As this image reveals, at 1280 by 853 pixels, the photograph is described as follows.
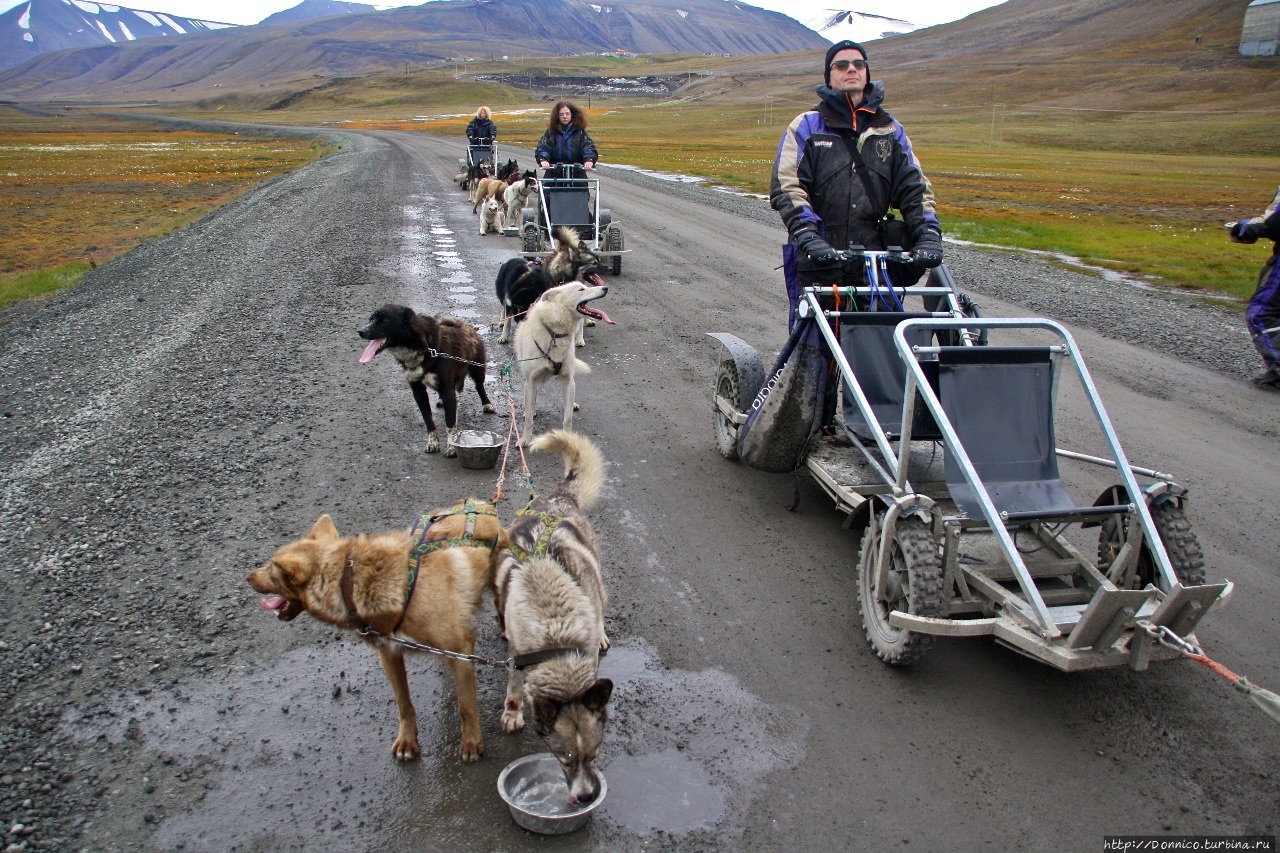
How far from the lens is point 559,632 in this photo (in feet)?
10.2

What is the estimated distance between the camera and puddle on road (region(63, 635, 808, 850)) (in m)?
3.04

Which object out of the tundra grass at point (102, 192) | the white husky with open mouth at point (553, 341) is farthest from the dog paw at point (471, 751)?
the tundra grass at point (102, 192)

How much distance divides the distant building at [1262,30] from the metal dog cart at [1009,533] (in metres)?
123

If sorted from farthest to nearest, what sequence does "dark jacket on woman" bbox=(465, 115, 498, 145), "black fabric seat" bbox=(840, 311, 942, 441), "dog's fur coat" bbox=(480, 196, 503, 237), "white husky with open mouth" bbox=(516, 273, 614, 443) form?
"dark jacket on woman" bbox=(465, 115, 498, 145) → "dog's fur coat" bbox=(480, 196, 503, 237) → "white husky with open mouth" bbox=(516, 273, 614, 443) → "black fabric seat" bbox=(840, 311, 942, 441)

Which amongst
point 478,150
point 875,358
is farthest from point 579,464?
point 478,150

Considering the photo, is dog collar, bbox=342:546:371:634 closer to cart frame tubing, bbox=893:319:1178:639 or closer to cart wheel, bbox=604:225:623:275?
cart frame tubing, bbox=893:319:1178:639

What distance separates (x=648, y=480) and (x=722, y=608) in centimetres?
177

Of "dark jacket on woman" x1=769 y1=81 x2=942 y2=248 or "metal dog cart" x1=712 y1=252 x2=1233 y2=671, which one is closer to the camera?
"metal dog cart" x1=712 y1=252 x2=1233 y2=671

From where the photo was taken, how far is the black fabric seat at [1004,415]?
391 cm

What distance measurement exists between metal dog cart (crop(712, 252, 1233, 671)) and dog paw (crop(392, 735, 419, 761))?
2311mm

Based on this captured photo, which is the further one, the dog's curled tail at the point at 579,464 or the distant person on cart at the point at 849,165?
the distant person on cart at the point at 849,165

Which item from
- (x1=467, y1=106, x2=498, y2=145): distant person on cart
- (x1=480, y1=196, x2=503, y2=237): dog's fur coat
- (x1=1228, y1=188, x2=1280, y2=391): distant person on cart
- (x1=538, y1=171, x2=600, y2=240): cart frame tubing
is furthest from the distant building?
(x1=538, y1=171, x2=600, y2=240): cart frame tubing

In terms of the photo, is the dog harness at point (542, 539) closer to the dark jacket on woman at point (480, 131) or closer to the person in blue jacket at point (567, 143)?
the person in blue jacket at point (567, 143)

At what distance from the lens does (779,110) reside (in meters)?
87.1
